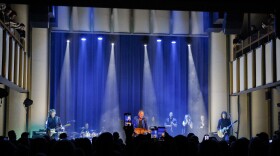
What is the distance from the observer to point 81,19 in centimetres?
2186

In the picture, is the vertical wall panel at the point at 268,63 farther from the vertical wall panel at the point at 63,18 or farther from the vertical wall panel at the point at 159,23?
the vertical wall panel at the point at 63,18

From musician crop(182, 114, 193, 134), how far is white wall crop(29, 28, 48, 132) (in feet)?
20.9

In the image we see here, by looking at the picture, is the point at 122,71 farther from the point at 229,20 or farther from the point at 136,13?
the point at 229,20

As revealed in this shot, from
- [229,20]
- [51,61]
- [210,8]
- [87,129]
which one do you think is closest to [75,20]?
[51,61]

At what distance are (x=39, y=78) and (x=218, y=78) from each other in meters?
8.06

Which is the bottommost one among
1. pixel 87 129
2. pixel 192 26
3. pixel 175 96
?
pixel 87 129

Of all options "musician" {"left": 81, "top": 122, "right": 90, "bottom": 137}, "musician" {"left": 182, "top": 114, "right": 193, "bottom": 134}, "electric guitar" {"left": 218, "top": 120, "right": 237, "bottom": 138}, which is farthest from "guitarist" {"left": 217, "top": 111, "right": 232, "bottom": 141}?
"musician" {"left": 81, "top": 122, "right": 90, "bottom": 137}

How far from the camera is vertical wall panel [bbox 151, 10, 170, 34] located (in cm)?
2230

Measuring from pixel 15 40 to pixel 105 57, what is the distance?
22.8 feet

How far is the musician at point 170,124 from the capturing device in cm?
2153

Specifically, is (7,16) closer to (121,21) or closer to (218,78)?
(121,21)

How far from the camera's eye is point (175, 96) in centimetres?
2236

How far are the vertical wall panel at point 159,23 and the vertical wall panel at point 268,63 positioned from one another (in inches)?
295

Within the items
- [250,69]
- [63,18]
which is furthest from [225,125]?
[63,18]
